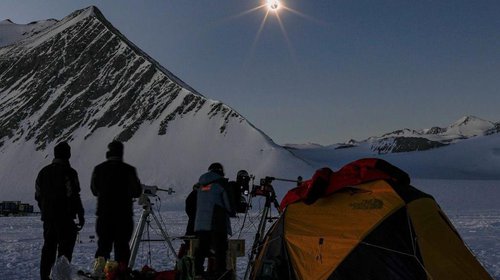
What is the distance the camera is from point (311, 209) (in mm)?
6805

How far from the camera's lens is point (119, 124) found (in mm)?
94062

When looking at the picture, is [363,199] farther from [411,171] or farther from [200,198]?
[411,171]

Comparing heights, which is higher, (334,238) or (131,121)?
(131,121)

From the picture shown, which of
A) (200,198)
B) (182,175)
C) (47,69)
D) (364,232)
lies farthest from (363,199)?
(47,69)

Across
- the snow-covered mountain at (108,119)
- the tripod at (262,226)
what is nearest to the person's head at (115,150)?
the tripod at (262,226)

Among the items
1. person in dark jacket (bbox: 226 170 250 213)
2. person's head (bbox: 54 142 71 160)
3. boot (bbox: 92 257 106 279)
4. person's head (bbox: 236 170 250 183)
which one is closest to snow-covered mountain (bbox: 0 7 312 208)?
person in dark jacket (bbox: 226 170 250 213)

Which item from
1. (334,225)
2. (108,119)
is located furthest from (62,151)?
(108,119)

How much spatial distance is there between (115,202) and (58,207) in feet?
2.81

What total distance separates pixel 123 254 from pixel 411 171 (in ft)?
339

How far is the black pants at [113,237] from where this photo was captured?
690cm

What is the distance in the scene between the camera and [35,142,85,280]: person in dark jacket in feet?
23.2

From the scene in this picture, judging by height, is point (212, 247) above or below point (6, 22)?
below

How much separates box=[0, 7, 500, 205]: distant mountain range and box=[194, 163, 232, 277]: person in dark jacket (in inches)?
2214

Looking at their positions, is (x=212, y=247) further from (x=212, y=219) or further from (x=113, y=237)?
(x=113, y=237)
